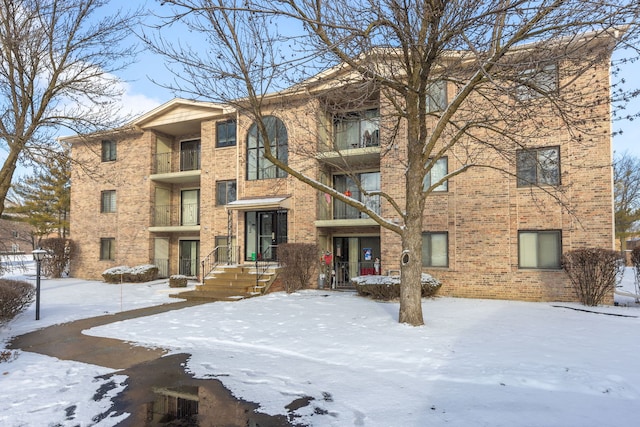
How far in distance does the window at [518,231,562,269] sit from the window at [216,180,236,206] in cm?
1217

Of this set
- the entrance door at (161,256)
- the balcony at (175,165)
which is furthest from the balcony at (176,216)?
the balcony at (175,165)

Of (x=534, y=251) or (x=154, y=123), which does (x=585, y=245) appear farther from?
(x=154, y=123)

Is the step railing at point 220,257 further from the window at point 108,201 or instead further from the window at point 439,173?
the window at point 439,173

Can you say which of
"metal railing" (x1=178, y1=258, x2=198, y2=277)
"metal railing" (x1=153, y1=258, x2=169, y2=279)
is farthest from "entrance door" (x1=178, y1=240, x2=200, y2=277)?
"metal railing" (x1=153, y1=258, x2=169, y2=279)

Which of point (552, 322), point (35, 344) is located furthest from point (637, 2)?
point (35, 344)

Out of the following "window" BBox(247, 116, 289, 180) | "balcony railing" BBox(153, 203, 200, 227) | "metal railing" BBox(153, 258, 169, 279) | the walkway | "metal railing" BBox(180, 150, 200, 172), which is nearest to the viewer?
the walkway

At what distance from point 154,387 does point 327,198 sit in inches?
485

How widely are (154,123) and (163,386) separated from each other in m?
17.4

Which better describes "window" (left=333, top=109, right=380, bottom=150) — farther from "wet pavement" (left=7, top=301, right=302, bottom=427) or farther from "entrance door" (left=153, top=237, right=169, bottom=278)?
"wet pavement" (left=7, top=301, right=302, bottom=427)

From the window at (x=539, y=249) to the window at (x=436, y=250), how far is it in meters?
2.34

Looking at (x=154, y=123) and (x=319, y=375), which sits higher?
(x=154, y=123)

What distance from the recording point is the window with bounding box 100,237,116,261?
20.9m

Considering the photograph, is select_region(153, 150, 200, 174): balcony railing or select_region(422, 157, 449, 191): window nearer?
select_region(422, 157, 449, 191): window

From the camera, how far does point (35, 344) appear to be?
286 inches
